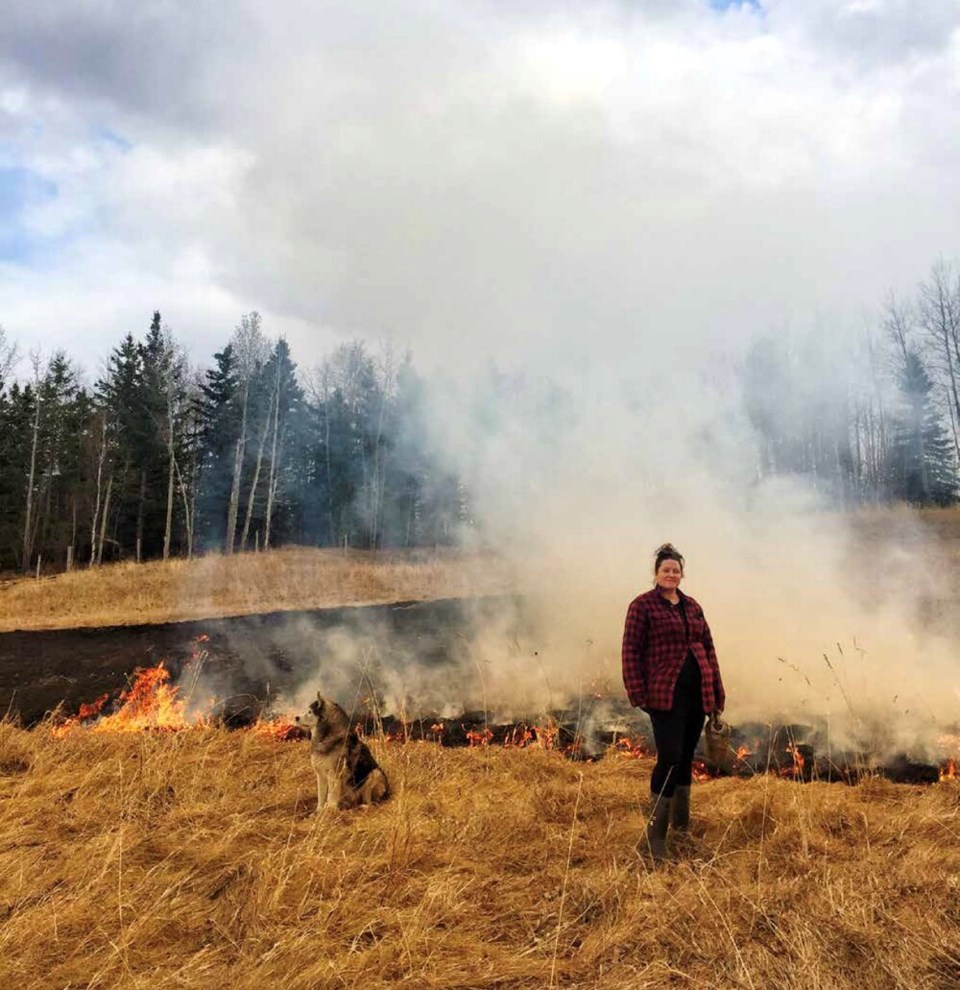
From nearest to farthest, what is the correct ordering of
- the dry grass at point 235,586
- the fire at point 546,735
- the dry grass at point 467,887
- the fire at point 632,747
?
the dry grass at point 467,887
the fire at point 632,747
the fire at point 546,735
the dry grass at point 235,586

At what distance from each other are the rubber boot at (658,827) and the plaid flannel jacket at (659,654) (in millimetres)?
518

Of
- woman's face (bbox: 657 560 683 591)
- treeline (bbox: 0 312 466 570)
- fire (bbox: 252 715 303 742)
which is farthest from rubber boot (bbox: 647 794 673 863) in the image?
treeline (bbox: 0 312 466 570)

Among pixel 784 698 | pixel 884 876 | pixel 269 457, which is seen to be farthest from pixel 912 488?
pixel 884 876

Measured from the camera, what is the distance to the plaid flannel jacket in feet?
12.7

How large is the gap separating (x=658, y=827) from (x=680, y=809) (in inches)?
11.7

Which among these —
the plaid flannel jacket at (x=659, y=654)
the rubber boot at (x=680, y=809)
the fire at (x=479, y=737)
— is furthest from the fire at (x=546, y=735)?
the plaid flannel jacket at (x=659, y=654)

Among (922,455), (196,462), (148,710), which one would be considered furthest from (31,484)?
(922,455)

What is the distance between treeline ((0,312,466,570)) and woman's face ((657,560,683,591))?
21.7m

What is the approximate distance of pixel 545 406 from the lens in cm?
1376

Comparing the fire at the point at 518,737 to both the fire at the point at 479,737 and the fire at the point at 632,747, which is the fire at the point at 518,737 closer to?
the fire at the point at 479,737

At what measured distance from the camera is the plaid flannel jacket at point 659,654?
12.7 feet

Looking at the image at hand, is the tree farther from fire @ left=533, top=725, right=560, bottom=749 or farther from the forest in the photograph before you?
fire @ left=533, top=725, right=560, bottom=749

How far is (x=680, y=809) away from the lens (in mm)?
4070

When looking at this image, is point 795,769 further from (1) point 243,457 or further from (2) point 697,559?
(1) point 243,457
